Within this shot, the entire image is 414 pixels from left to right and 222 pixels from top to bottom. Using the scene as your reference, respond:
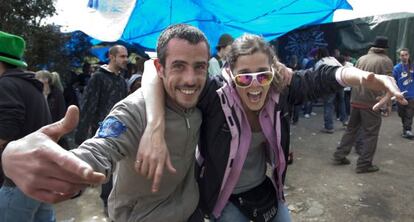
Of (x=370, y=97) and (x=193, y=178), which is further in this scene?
(x=370, y=97)

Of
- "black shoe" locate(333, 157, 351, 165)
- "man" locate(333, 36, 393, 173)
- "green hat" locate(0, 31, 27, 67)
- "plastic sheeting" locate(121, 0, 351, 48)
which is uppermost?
"plastic sheeting" locate(121, 0, 351, 48)

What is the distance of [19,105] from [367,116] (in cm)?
478

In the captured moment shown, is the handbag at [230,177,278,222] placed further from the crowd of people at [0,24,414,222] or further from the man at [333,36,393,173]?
the man at [333,36,393,173]

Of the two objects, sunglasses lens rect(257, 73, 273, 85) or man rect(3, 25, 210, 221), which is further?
sunglasses lens rect(257, 73, 273, 85)

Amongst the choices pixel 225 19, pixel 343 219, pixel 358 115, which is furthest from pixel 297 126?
pixel 343 219

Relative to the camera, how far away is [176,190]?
192 cm

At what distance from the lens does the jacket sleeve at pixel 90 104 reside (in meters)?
4.38

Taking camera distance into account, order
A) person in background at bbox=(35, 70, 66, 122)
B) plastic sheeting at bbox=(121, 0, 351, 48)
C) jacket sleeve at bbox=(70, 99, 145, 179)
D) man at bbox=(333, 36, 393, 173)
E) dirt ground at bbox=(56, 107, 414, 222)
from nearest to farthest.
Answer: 1. jacket sleeve at bbox=(70, 99, 145, 179)
2. dirt ground at bbox=(56, 107, 414, 222)
3. person in background at bbox=(35, 70, 66, 122)
4. man at bbox=(333, 36, 393, 173)
5. plastic sheeting at bbox=(121, 0, 351, 48)

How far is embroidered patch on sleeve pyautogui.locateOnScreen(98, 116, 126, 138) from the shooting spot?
149cm

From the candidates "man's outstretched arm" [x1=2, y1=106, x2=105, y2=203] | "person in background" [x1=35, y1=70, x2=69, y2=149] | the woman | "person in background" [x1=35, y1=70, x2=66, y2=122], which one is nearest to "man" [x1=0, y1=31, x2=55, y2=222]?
the woman

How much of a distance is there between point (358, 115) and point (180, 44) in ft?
15.0

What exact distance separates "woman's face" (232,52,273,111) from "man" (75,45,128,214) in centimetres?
267

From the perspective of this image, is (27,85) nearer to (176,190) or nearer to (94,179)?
(176,190)

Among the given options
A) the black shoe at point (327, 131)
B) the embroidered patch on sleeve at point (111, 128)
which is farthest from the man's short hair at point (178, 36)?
the black shoe at point (327, 131)
